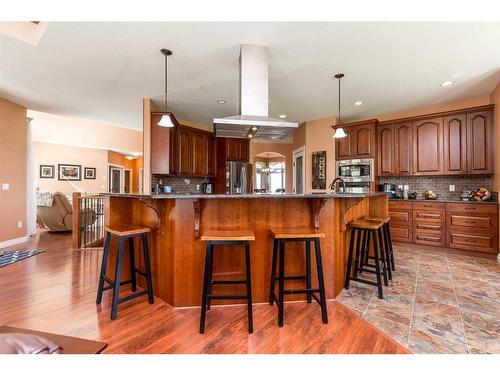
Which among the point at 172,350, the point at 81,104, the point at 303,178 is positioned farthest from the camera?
the point at 303,178

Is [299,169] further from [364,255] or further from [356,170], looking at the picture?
[364,255]

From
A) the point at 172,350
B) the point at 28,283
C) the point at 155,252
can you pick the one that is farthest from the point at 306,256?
the point at 28,283

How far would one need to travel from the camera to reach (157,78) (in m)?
3.36

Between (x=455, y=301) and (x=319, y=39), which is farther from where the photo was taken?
(x=319, y=39)

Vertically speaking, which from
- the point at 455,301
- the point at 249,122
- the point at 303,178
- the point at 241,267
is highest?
the point at 249,122

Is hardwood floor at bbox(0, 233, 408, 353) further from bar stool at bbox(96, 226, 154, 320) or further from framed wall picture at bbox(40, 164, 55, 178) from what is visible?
framed wall picture at bbox(40, 164, 55, 178)

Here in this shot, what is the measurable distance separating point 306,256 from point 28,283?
9.96ft

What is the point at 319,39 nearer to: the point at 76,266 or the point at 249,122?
the point at 249,122

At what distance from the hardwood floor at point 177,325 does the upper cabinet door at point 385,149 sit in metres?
3.43

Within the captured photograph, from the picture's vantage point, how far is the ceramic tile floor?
5.37ft

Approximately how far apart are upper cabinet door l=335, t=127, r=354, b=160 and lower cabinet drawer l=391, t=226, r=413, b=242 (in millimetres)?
1628

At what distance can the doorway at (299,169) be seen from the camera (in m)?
5.66

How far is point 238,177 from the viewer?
5699mm

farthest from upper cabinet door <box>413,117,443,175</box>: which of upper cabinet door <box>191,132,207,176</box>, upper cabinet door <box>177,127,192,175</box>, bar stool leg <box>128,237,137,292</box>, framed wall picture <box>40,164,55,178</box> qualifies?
framed wall picture <box>40,164,55,178</box>
